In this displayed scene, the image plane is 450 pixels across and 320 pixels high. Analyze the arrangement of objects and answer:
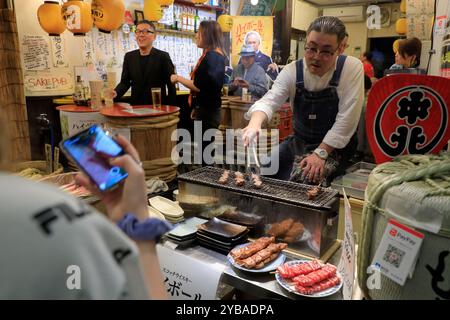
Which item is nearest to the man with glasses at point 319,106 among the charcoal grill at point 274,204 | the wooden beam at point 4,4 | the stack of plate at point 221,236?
the charcoal grill at point 274,204

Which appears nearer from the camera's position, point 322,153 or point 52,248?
point 52,248

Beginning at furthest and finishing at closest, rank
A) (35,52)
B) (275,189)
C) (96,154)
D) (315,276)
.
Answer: (35,52) < (275,189) < (315,276) < (96,154)

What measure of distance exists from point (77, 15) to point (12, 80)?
5.97 ft

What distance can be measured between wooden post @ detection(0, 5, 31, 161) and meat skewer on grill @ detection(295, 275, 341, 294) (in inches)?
79.6

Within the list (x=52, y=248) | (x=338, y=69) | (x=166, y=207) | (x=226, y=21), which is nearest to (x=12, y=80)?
(x=166, y=207)

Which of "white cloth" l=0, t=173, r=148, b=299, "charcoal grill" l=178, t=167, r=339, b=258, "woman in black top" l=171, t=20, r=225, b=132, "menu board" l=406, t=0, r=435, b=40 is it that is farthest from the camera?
"woman in black top" l=171, t=20, r=225, b=132

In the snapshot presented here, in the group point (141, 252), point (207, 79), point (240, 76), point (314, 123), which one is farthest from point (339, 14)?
point (141, 252)

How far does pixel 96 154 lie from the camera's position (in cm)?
74

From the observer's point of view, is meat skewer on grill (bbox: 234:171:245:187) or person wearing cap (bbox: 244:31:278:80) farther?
person wearing cap (bbox: 244:31:278:80)

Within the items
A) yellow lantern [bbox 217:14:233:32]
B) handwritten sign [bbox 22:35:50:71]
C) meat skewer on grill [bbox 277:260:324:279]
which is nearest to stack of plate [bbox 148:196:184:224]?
meat skewer on grill [bbox 277:260:324:279]

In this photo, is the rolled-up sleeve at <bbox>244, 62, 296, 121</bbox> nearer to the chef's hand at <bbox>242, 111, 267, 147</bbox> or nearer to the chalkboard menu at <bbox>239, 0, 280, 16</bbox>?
the chef's hand at <bbox>242, 111, 267, 147</bbox>

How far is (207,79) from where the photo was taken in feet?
13.3

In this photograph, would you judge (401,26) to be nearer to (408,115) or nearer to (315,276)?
(408,115)

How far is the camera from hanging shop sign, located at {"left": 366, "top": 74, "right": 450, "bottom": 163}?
4.34 feet
